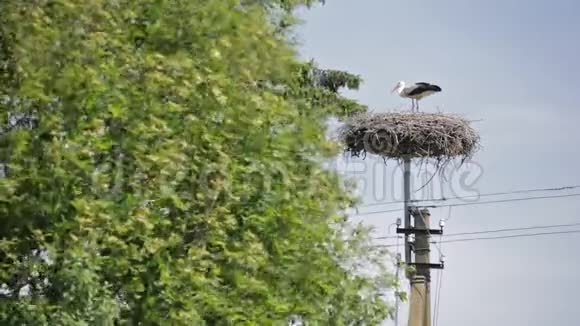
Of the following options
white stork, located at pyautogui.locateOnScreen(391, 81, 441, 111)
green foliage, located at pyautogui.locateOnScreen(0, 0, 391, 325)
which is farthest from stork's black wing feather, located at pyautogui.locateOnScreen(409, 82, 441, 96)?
green foliage, located at pyautogui.locateOnScreen(0, 0, 391, 325)

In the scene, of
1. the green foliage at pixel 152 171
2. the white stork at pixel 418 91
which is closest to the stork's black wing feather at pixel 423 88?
the white stork at pixel 418 91

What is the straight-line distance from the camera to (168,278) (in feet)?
28.5

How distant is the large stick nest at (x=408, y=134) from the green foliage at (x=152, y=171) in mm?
9458

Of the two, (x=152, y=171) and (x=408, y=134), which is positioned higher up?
(x=408, y=134)

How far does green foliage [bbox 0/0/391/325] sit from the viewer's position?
27.5 ft

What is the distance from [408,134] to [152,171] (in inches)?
439

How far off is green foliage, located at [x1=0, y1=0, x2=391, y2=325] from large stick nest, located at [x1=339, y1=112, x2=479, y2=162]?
946cm

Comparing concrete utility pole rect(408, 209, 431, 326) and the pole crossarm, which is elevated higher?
the pole crossarm

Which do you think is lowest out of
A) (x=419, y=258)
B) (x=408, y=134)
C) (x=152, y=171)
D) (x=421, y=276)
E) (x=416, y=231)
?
(x=152, y=171)

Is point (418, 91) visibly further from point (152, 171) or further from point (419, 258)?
point (152, 171)

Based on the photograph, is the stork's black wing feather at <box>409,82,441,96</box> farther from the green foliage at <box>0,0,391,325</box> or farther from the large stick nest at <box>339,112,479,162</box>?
the green foliage at <box>0,0,391,325</box>

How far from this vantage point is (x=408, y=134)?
1948cm

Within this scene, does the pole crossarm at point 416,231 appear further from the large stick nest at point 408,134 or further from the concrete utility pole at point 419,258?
the large stick nest at point 408,134

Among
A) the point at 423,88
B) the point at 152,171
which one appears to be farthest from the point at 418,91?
the point at 152,171
